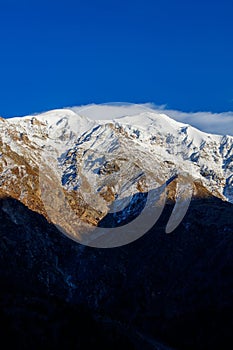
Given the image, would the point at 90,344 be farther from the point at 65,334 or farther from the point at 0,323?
the point at 0,323

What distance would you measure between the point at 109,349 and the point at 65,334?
13.9m

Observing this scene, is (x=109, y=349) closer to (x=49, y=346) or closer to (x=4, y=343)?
(x=49, y=346)

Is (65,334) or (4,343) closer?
(4,343)

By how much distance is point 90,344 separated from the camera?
197 m

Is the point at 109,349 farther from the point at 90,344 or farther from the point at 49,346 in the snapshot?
the point at 49,346

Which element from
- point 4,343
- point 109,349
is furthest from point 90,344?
point 4,343

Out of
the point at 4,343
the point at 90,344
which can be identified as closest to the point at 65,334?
the point at 90,344

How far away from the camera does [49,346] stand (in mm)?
191375

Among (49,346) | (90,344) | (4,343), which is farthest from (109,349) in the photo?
(4,343)

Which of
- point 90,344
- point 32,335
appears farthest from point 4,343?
point 90,344

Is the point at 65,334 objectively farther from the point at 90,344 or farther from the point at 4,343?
the point at 4,343

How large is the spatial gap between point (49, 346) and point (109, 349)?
18127 millimetres

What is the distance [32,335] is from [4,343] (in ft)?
37.4

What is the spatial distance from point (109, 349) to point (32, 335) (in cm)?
2310
